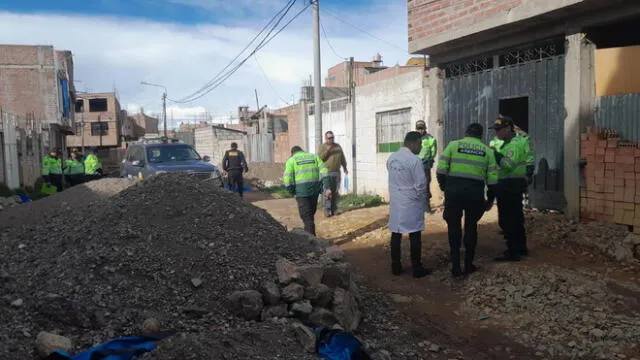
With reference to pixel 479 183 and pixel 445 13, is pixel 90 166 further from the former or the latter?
pixel 479 183

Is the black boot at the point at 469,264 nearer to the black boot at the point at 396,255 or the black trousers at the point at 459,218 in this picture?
the black trousers at the point at 459,218

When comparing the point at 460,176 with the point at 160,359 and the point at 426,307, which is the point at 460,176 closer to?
the point at 426,307

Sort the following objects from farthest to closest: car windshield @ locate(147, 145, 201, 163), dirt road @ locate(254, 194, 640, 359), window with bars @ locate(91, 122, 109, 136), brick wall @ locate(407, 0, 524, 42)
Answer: window with bars @ locate(91, 122, 109, 136) < car windshield @ locate(147, 145, 201, 163) < brick wall @ locate(407, 0, 524, 42) < dirt road @ locate(254, 194, 640, 359)

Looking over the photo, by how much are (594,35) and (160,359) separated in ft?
23.6

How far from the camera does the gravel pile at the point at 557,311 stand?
4.35 meters

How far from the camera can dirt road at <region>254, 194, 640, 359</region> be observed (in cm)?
443

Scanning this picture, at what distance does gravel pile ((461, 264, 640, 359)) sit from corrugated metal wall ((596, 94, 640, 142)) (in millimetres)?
2360

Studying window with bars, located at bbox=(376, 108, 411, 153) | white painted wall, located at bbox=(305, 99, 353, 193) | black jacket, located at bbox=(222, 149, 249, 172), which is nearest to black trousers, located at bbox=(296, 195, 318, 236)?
window with bars, located at bbox=(376, 108, 411, 153)

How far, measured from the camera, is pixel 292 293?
451 centimetres

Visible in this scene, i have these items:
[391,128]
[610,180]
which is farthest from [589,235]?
[391,128]

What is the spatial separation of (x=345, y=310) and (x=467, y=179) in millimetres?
2251

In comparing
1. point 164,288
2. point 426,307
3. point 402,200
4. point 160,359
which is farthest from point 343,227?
point 160,359

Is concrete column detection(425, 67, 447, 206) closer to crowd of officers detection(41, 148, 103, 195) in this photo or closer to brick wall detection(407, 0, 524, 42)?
brick wall detection(407, 0, 524, 42)

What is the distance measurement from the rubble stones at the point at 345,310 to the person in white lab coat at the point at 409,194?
1.67 meters
